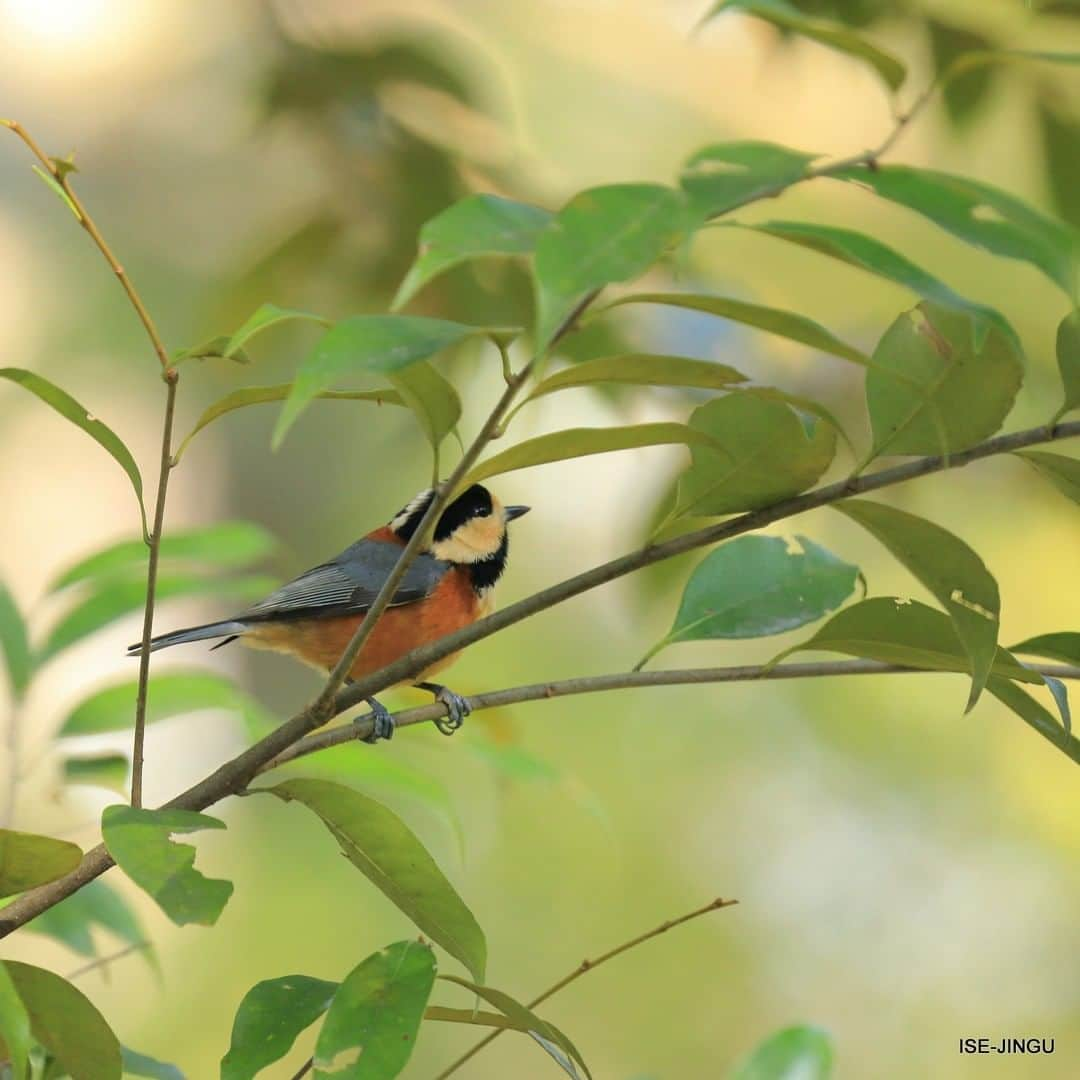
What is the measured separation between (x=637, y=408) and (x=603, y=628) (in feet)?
15.3

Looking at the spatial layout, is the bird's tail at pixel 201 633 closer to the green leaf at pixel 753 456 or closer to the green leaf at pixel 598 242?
the green leaf at pixel 753 456

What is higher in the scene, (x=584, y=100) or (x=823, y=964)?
(x=584, y=100)

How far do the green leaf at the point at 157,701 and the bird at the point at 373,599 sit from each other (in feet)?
2.64

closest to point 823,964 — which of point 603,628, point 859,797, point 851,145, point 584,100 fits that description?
point 859,797

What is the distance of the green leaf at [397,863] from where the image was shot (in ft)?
3.92

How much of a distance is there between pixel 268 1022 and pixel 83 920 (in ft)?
2.67

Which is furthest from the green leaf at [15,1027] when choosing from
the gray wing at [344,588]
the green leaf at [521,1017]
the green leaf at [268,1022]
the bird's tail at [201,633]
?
the gray wing at [344,588]

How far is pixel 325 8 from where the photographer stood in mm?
3441

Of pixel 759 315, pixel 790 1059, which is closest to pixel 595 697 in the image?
pixel 790 1059

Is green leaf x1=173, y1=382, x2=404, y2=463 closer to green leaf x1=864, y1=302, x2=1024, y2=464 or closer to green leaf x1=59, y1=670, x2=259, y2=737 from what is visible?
green leaf x1=864, y1=302, x2=1024, y2=464

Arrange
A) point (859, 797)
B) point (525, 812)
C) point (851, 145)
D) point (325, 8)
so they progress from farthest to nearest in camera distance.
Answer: point (851, 145), point (859, 797), point (525, 812), point (325, 8)

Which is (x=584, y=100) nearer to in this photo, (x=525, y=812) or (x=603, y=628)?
(x=603, y=628)

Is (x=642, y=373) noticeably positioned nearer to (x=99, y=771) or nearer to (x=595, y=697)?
(x=99, y=771)

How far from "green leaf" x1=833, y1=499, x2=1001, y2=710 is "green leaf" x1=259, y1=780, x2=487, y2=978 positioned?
1.61 feet
